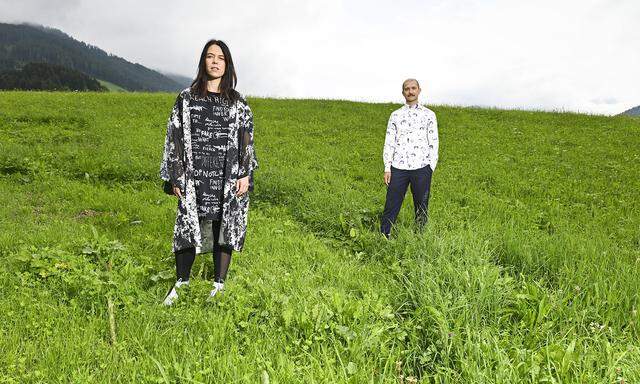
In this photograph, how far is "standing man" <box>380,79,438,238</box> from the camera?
6441 mm

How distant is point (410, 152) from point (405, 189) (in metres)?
0.59

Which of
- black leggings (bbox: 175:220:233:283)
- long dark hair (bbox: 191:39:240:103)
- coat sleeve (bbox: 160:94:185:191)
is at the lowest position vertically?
black leggings (bbox: 175:220:233:283)

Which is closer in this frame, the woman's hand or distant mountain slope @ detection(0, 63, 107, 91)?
the woman's hand

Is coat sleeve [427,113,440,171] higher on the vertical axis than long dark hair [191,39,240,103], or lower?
lower

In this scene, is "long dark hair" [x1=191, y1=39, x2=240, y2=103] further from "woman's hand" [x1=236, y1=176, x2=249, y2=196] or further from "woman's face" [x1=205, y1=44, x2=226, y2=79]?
"woman's hand" [x1=236, y1=176, x2=249, y2=196]

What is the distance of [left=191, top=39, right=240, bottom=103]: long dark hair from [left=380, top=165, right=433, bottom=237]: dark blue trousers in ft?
10.1

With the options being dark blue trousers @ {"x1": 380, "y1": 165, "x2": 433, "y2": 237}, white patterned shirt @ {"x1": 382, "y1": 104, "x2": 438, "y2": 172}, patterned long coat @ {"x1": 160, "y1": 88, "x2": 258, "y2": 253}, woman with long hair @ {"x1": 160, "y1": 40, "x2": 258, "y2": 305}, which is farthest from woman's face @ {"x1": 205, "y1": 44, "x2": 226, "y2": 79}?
dark blue trousers @ {"x1": 380, "y1": 165, "x2": 433, "y2": 237}

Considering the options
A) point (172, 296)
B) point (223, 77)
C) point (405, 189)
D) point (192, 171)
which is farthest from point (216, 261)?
point (405, 189)

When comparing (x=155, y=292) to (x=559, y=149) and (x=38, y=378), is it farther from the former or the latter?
(x=559, y=149)

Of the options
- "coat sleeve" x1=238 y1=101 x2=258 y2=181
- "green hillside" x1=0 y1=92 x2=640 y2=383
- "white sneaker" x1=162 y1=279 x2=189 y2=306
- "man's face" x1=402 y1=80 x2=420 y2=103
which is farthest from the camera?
"man's face" x1=402 y1=80 x2=420 y2=103

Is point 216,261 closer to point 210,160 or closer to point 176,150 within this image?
point 210,160

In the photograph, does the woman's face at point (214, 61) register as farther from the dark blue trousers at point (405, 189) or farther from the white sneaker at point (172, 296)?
the dark blue trousers at point (405, 189)

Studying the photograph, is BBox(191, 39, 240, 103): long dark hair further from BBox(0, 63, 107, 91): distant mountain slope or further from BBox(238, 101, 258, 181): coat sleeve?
BBox(0, 63, 107, 91): distant mountain slope

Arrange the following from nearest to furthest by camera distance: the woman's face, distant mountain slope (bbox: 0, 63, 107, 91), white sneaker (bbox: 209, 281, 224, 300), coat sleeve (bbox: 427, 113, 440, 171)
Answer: white sneaker (bbox: 209, 281, 224, 300) < the woman's face < coat sleeve (bbox: 427, 113, 440, 171) < distant mountain slope (bbox: 0, 63, 107, 91)
